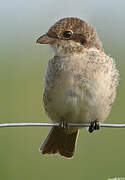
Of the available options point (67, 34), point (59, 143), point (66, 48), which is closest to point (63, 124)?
point (59, 143)

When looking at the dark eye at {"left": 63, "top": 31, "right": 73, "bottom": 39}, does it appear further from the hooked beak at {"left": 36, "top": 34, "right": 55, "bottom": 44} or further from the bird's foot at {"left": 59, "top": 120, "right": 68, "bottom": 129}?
the bird's foot at {"left": 59, "top": 120, "right": 68, "bottom": 129}

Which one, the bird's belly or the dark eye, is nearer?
the bird's belly

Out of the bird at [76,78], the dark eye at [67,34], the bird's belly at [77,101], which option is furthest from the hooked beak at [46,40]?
the bird's belly at [77,101]

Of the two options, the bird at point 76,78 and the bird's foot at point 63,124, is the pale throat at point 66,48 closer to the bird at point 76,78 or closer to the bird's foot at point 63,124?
the bird at point 76,78

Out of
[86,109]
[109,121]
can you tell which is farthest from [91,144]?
[86,109]

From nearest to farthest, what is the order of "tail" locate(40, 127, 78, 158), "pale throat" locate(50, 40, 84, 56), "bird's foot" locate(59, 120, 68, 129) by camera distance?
"pale throat" locate(50, 40, 84, 56) → "bird's foot" locate(59, 120, 68, 129) → "tail" locate(40, 127, 78, 158)

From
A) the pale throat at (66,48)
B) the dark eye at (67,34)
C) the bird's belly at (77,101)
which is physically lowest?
the bird's belly at (77,101)

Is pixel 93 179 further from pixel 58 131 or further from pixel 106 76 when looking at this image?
pixel 106 76

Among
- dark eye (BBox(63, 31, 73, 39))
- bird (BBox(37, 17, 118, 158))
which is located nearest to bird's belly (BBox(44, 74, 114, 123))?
bird (BBox(37, 17, 118, 158))

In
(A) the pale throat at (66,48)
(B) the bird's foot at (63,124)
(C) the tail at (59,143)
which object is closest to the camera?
(A) the pale throat at (66,48)
